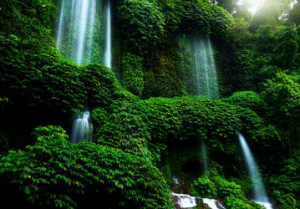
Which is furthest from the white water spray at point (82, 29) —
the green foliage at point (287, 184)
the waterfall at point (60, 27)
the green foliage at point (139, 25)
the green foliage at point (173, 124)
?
the green foliage at point (287, 184)

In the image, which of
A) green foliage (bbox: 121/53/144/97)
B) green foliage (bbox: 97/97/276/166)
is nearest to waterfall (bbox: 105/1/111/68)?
green foliage (bbox: 121/53/144/97)

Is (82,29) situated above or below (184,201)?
above

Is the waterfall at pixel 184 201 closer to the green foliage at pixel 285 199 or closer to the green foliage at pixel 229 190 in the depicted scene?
the green foliage at pixel 229 190

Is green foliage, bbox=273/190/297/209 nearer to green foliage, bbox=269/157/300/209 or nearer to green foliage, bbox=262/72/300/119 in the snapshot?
green foliage, bbox=269/157/300/209

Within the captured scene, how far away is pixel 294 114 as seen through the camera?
28.0 ft

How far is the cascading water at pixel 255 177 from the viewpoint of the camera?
26.2 ft

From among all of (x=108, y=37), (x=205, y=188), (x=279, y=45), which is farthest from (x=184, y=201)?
(x=279, y=45)

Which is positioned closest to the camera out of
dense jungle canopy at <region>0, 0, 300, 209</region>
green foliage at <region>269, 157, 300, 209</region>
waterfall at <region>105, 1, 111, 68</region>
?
dense jungle canopy at <region>0, 0, 300, 209</region>

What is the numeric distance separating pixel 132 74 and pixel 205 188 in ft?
21.2

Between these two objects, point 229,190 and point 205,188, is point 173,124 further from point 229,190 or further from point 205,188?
point 229,190

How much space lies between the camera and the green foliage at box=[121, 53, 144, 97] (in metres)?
9.64

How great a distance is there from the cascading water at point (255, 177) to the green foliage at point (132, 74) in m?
5.59

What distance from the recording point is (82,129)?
591 centimetres

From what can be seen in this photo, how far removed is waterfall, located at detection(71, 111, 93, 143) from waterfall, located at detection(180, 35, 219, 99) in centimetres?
768
